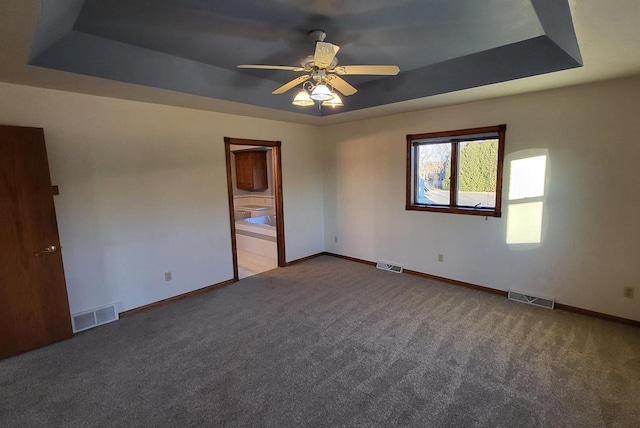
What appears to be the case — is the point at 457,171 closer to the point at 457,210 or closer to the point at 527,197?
the point at 457,210

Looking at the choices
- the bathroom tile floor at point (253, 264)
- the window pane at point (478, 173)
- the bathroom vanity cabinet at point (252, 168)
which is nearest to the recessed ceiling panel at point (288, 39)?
the window pane at point (478, 173)

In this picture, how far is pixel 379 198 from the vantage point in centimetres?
466

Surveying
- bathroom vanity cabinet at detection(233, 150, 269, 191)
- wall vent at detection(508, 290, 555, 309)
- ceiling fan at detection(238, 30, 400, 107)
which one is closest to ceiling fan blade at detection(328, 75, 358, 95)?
ceiling fan at detection(238, 30, 400, 107)

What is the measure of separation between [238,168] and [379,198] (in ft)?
15.5

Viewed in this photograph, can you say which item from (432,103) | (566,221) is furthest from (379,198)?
(566,221)

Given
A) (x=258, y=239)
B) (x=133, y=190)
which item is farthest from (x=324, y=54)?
(x=258, y=239)

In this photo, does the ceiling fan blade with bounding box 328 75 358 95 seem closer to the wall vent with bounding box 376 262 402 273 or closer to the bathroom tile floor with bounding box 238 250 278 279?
the wall vent with bounding box 376 262 402 273

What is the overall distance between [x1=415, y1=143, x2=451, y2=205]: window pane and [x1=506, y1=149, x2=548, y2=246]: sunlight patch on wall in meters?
0.77

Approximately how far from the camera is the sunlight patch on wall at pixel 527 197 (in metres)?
3.21

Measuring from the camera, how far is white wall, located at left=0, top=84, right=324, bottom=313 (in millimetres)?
2836

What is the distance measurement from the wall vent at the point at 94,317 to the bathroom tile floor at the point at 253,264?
166 centimetres

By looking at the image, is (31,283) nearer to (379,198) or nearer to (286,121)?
(286,121)

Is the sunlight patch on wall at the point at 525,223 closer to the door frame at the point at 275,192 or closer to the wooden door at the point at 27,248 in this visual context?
the door frame at the point at 275,192

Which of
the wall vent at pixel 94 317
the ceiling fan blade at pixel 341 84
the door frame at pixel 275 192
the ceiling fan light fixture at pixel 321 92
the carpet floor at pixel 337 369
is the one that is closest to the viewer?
the carpet floor at pixel 337 369
